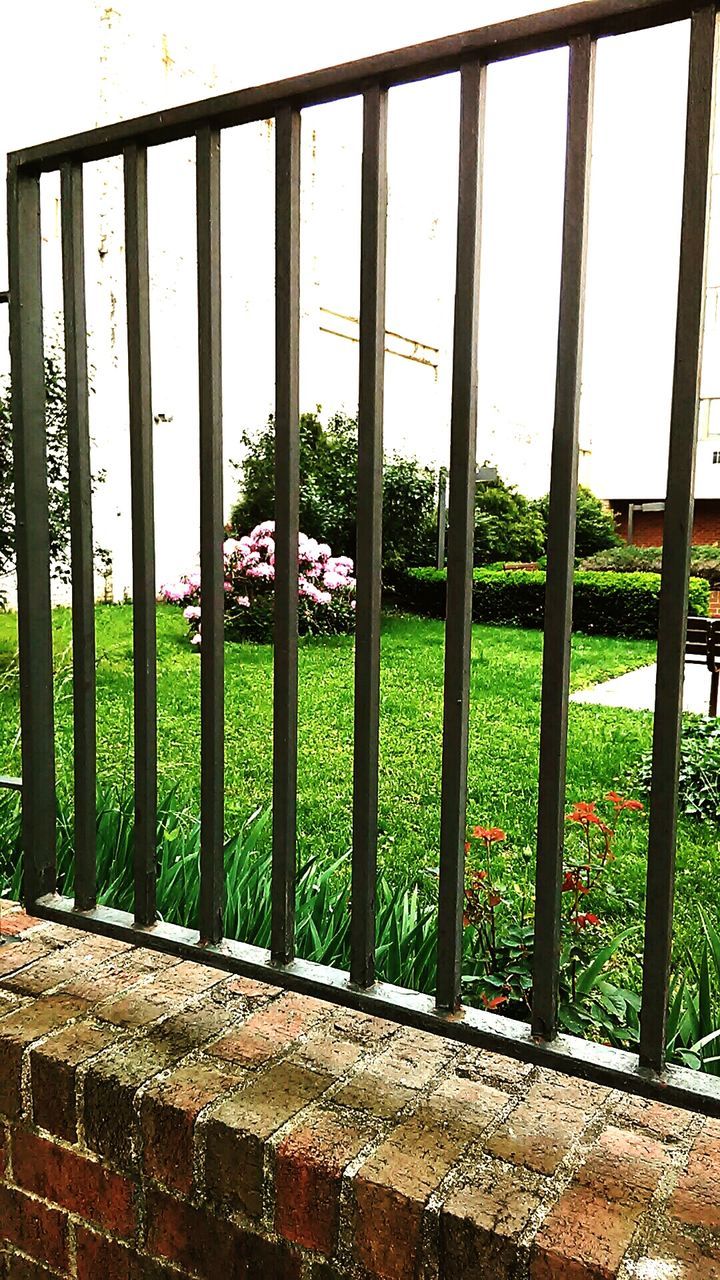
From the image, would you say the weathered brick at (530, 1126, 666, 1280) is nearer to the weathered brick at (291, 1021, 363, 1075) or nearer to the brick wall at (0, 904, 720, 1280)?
the brick wall at (0, 904, 720, 1280)

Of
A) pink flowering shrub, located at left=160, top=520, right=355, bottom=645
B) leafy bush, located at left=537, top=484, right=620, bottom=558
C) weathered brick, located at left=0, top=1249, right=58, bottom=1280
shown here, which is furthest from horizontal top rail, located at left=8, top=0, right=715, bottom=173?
leafy bush, located at left=537, top=484, right=620, bottom=558

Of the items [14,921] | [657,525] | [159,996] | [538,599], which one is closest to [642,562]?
[538,599]

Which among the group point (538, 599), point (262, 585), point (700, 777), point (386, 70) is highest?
point (386, 70)

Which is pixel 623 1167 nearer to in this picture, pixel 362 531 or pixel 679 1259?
pixel 679 1259

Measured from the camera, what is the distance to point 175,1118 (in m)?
1.05

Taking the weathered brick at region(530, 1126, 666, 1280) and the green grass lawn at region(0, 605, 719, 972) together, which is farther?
the green grass lawn at region(0, 605, 719, 972)

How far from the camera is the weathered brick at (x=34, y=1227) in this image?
1.20 m

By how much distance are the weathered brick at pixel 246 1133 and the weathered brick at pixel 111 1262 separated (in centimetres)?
16

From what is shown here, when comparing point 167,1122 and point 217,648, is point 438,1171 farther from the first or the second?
point 217,648

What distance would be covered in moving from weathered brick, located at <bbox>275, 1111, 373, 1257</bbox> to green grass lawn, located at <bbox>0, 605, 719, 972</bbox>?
2098 millimetres

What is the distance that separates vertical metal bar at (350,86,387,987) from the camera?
1.05 metres

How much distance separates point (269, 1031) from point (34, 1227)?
1.31 feet

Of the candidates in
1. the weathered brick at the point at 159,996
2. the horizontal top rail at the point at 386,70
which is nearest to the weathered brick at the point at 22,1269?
the weathered brick at the point at 159,996

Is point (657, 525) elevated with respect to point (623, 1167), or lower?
elevated
